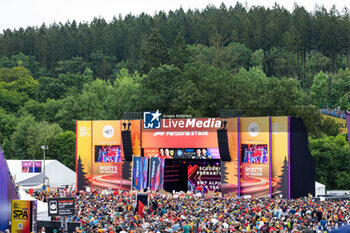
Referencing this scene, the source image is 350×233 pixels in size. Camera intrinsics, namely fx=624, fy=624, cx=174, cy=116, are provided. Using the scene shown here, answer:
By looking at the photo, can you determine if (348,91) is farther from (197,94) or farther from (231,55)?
(197,94)

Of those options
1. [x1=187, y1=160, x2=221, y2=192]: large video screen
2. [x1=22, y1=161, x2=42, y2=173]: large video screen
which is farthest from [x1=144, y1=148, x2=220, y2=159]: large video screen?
[x1=22, y1=161, x2=42, y2=173]: large video screen

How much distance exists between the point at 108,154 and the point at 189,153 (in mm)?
8087

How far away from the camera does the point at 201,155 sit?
148ft

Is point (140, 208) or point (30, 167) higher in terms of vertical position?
point (30, 167)

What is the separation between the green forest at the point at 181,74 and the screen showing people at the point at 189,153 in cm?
2407

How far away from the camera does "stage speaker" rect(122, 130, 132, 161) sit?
1892 inches

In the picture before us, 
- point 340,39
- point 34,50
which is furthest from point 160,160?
point 34,50

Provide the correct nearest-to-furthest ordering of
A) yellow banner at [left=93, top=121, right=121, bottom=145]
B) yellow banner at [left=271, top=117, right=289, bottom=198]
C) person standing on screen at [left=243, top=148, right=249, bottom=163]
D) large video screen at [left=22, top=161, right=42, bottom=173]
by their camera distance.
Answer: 1. yellow banner at [left=271, top=117, right=289, bottom=198]
2. person standing on screen at [left=243, top=148, right=249, bottom=163]
3. yellow banner at [left=93, top=121, right=121, bottom=145]
4. large video screen at [left=22, top=161, right=42, bottom=173]

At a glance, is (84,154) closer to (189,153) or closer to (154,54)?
(189,153)

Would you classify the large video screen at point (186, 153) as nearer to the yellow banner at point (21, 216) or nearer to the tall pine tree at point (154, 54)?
the yellow banner at point (21, 216)

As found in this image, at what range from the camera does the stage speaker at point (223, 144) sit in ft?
143

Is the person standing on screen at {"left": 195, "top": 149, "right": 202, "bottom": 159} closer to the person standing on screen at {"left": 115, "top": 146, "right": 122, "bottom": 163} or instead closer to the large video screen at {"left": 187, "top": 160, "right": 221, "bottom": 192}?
the large video screen at {"left": 187, "top": 160, "right": 221, "bottom": 192}

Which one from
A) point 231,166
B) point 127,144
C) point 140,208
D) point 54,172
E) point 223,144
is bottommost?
point 54,172

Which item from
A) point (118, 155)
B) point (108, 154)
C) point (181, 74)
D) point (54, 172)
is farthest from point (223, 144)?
point (181, 74)
